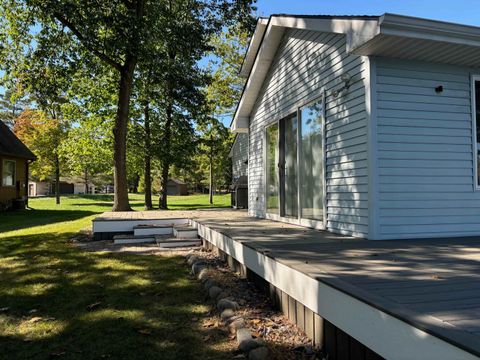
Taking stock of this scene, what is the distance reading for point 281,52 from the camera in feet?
25.2

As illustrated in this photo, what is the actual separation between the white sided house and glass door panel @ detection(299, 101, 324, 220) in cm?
4

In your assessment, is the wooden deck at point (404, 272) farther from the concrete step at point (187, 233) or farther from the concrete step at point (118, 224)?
the concrete step at point (118, 224)

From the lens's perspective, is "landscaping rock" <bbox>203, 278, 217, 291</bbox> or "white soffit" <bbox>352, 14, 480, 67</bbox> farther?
"landscaping rock" <bbox>203, 278, 217, 291</bbox>

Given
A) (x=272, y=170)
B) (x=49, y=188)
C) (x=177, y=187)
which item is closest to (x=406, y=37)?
(x=272, y=170)

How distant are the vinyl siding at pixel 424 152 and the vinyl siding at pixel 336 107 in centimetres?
27

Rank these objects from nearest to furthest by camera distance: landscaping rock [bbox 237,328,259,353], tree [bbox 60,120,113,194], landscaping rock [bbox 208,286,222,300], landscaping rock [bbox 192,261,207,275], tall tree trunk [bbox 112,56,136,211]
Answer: landscaping rock [bbox 237,328,259,353], landscaping rock [bbox 208,286,222,300], landscaping rock [bbox 192,261,207,275], tall tree trunk [bbox 112,56,136,211], tree [bbox 60,120,113,194]

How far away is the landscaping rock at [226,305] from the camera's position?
377 centimetres

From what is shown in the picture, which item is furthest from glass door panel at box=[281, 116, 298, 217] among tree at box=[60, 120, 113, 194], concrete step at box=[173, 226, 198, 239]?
tree at box=[60, 120, 113, 194]

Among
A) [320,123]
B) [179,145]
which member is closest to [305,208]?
[320,123]

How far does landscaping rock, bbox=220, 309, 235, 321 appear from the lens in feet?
11.7

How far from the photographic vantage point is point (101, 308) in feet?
13.1

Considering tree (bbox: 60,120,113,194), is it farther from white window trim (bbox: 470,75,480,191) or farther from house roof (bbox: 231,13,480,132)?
white window trim (bbox: 470,75,480,191)

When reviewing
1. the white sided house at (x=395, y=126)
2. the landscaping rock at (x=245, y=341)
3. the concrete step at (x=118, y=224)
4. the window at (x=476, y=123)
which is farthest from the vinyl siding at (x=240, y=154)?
the landscaping rock at (x=245, y=341)

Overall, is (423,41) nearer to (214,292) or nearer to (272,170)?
(214,292)
